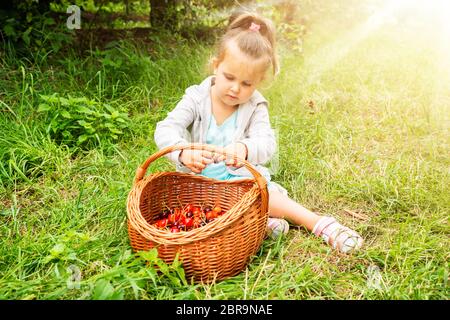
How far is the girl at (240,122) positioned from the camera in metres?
2.08

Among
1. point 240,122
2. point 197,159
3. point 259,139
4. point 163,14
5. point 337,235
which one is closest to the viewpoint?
point 197,159

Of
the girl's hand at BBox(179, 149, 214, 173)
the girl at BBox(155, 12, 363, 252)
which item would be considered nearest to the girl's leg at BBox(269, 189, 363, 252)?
the girl at BBox(155, 12, 363, 252)

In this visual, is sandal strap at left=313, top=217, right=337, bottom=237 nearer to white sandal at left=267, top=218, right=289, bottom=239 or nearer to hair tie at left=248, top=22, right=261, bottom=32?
white sandal at left=267, top=218, right=289, bottom=239

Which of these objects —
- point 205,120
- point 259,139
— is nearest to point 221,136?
point 205,120

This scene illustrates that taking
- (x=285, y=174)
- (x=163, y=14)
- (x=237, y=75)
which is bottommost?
(x=285, y=174)

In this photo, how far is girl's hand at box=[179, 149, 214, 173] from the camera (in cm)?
194

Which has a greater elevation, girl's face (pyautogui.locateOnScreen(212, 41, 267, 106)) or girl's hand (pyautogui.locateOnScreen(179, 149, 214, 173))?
girl's face (pyautogui.locateOnScreen(212, 41, 267, 106))

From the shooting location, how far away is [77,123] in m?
2.82

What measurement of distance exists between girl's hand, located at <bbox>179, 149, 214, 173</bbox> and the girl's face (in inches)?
14.2

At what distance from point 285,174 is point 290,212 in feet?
1.52

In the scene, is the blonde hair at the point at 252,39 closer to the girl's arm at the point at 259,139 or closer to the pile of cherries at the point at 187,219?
the girl's arm at the point at 259,139

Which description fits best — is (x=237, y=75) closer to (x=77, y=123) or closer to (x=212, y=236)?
(x=212, y=236)

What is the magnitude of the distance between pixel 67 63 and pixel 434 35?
3.73 meters
